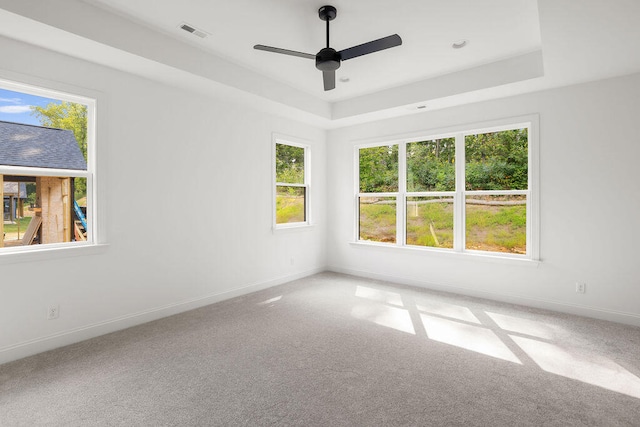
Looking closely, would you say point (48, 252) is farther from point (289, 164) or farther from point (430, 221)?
point (430, 221)

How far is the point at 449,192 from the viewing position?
15.4ft

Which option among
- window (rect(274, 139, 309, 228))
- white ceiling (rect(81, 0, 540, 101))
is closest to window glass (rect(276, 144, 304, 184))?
window (rect(274, 139, 309, 228))

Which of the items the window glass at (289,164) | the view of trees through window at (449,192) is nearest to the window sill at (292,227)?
the window glass at (289,164)

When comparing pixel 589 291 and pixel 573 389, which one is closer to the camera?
pixel 573 389

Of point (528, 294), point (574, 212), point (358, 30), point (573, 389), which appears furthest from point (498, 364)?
point (358, 30)

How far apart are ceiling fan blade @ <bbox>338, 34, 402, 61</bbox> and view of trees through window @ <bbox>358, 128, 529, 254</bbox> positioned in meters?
2.39

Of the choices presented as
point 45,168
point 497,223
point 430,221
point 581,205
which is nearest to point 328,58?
point 45,168

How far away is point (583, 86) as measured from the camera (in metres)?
3.62

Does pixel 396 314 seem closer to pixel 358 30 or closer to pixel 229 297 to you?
pixel 229 297

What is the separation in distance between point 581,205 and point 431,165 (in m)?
1.88

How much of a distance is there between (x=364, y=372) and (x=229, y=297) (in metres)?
2.41

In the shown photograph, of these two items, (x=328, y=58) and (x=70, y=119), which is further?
(x=70, y=119)

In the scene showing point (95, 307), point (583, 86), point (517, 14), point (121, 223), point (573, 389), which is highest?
point (517, 14)

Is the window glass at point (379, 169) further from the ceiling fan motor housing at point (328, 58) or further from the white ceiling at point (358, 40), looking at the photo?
the ceiling fan motor housing at point (328, 58)
